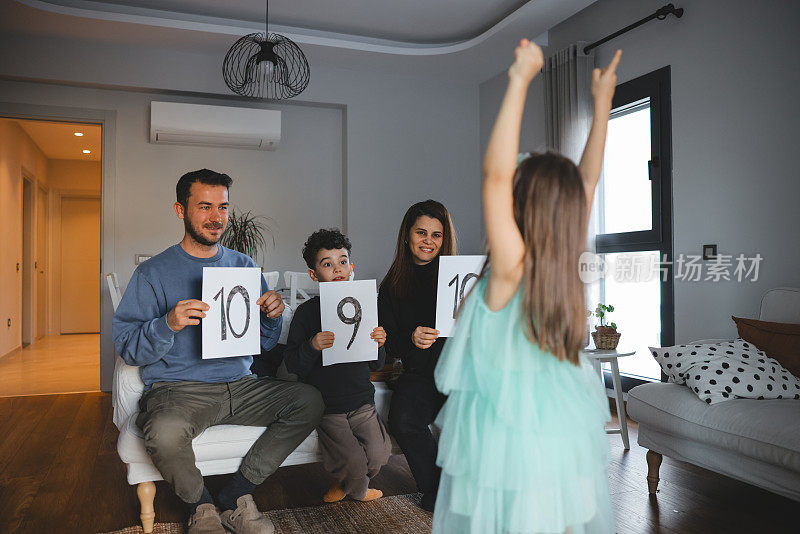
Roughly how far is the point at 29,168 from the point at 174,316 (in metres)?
6.36

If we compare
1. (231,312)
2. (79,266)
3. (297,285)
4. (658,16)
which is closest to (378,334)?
(231,312)

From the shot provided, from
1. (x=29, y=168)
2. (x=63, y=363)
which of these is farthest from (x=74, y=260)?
(x=63, y=363)

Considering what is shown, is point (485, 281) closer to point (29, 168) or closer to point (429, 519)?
point (429, 519)

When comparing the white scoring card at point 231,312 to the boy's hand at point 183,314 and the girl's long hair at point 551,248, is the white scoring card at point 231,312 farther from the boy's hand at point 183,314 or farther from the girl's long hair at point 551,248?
the girl's long hair at point 551,248

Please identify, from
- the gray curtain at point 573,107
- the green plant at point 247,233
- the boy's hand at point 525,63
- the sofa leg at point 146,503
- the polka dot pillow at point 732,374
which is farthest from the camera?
the green plant at point 247,233

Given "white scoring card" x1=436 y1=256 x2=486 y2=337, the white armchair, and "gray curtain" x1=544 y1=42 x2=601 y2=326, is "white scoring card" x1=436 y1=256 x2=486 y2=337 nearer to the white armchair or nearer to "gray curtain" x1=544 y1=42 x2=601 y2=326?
"gray curtain" x1=544 y1=42 x2=601 y2=326

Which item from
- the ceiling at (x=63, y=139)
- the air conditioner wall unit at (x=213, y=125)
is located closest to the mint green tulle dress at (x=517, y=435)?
the air conditioner wall unit at (x=213, y=125)

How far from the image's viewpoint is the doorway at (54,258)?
5.52 m

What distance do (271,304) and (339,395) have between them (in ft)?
1.36

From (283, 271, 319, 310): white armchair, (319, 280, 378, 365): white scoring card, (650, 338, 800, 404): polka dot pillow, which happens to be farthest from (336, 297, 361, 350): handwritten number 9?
(283, 271, 319, 310): white armchair

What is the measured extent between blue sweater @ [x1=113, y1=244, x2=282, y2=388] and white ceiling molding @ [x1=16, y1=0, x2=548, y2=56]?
260 centimetres

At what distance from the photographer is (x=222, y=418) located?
2.07 metres

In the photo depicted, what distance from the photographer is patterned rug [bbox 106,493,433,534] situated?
201cm

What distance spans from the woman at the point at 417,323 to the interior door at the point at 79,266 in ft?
25.1
